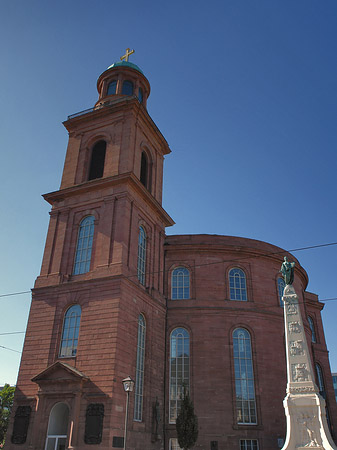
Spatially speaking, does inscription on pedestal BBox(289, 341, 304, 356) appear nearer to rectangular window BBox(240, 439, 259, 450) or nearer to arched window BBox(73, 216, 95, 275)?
rectangular window BBox(240, 439, 259, 450)

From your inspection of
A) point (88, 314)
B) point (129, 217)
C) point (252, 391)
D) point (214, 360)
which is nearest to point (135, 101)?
point (129, 217)

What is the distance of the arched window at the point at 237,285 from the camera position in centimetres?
2838

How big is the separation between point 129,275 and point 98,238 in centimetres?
315

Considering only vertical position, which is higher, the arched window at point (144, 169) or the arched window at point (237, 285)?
the arched window at point (144, 169)

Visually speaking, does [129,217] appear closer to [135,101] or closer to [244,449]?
[135,101]

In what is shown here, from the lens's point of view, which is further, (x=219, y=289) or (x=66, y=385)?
(x=219, y=289)

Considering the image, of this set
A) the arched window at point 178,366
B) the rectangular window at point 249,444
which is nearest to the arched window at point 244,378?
the rectangular window at point 249,444

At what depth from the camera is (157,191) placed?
31.5 metres

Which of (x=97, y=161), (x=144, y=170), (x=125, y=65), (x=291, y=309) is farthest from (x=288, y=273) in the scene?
(x=125, y=65)

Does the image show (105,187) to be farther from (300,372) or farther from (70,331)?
(300,372)

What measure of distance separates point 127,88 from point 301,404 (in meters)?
26.3

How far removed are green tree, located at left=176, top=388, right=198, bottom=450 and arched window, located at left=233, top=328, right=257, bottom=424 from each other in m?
3.61

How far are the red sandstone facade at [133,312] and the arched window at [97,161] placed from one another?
223 millimetres

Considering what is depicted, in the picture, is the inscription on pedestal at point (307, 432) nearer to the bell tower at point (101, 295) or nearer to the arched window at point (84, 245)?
the bell tower at point (101, 295)
